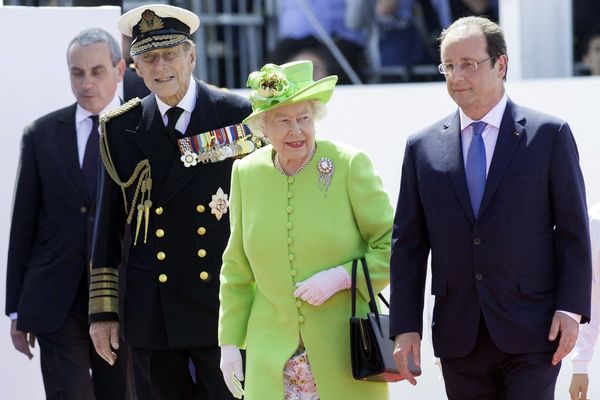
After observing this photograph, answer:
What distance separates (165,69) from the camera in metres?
6.04

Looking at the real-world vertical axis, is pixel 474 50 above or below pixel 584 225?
above

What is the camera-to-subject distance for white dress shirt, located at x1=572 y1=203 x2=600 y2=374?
5551 millimetres

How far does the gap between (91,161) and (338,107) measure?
1.22m

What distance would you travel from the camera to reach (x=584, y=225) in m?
4.84

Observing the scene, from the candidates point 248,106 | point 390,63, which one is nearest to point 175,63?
point 248,106

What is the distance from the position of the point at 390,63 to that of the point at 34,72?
7.86 metres

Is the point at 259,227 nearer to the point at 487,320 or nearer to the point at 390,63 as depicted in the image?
the point at 487,320

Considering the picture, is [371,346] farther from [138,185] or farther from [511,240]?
[138,185]

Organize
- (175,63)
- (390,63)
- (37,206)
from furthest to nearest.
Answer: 1. (390,63)
2. (37,206)
3. (175,63)

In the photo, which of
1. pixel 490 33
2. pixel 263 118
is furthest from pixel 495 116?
pixel 263 118

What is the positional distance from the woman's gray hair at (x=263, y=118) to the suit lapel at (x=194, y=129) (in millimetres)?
Result: 525

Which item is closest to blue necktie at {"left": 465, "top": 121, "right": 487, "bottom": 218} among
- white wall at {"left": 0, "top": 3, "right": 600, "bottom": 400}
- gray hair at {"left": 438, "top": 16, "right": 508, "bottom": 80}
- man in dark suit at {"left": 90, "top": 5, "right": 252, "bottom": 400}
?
gray hair at {"left": 438, "top": 16, "right": 508, "bottom": 80}

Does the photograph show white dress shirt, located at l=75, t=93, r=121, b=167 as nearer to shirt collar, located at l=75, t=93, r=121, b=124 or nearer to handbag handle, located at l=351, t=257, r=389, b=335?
shirt collar, located at l=75, t=93, r=121, b=124

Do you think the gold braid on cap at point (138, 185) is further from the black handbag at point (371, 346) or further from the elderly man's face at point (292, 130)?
Answer: the black handbag at point (371, 346)
